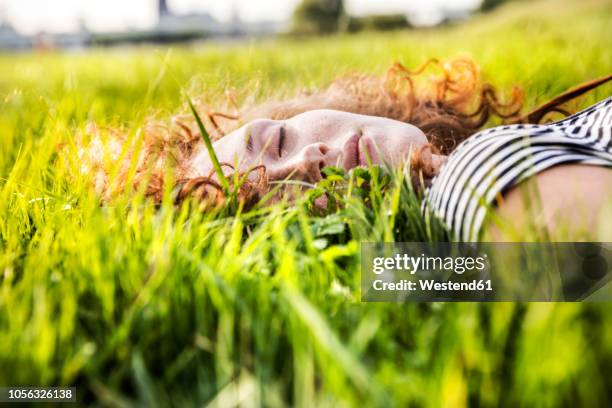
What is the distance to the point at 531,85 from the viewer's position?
2852mm

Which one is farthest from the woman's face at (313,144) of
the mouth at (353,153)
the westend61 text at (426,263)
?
the westend61 text at (426,263)

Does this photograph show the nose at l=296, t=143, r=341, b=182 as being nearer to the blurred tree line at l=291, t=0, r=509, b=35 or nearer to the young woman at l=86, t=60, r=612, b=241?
the young woman at l=86, t=60, r=612, b=241

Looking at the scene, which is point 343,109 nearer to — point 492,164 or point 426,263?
point 492,164

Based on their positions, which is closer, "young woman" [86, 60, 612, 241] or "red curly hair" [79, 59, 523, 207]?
"young woman" [86, 60, 612, 241]

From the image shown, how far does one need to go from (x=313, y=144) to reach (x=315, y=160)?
75mm

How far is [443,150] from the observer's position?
2166 mm

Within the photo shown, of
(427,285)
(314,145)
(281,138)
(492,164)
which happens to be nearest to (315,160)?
(314,145)

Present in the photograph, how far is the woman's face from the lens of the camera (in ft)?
5.28

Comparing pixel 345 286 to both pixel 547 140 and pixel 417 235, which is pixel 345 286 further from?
pixel 547 140

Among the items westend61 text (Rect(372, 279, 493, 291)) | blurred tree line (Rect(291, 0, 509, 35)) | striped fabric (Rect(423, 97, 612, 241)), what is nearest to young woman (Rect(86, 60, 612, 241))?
A: striped fabric (Rect(423, 97, 612, 241))

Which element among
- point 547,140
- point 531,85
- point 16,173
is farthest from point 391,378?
point 531,85

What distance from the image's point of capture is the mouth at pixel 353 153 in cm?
165

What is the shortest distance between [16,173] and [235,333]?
3.01 feet

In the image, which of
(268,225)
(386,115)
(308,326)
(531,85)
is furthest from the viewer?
(531,85)
